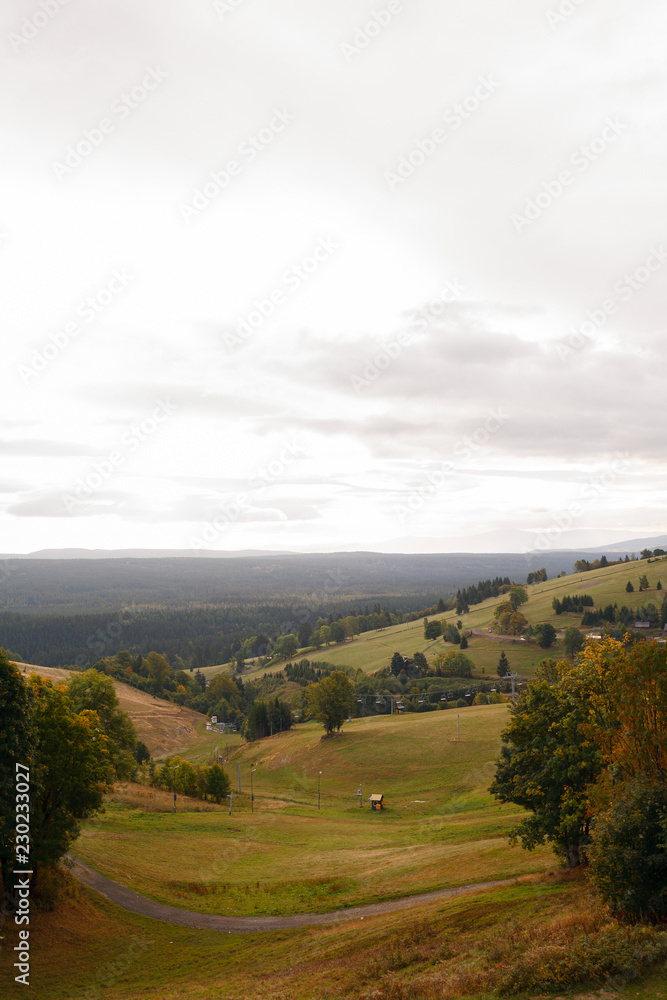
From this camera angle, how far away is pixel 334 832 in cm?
6266

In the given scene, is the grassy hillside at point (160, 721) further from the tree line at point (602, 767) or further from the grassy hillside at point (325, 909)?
the tree line at point (602, 767)

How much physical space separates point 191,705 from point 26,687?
164 m

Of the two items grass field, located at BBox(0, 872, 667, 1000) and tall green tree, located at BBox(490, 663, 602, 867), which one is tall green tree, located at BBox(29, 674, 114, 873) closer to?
grass field, located at BBox(0, 872, 667, 1000)

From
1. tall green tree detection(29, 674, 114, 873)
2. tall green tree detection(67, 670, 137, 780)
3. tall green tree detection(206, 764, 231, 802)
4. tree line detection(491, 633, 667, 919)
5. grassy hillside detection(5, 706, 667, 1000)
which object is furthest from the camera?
tall green tree detection(206, 764, 231, 802)

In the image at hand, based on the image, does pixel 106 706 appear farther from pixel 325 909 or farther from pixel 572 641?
pixel 572 641

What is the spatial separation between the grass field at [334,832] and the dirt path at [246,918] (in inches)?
43.9

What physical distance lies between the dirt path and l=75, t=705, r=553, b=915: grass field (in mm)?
1115

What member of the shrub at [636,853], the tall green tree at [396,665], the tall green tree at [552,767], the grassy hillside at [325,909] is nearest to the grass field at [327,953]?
the grassy hillside at [325,909]

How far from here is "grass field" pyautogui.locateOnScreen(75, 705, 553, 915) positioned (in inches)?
1561

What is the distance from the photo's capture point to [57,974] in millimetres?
26766

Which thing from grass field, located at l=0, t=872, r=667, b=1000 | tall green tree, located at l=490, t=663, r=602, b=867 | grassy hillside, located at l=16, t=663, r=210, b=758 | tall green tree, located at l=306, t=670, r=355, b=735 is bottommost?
grassy hillside, located at l=16, t=663, r=210, b=758

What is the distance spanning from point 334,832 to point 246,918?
28.4 metres

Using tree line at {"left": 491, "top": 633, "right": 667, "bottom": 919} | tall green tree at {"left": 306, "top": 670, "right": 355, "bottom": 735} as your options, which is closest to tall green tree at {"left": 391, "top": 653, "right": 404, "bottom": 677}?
tall green tree at {"left": 306, "top": 670, "right": 355, "bottom": 735}

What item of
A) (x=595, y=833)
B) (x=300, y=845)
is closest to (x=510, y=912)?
(x=595, y=833)
